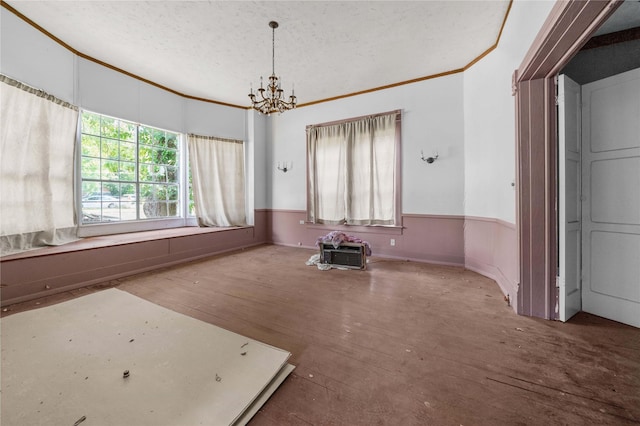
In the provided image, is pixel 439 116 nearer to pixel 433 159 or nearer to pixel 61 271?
pixel 433 159

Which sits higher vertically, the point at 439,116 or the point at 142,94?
the point at 142,94

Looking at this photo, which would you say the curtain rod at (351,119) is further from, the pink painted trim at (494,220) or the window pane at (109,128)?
the window pane at (109,128)

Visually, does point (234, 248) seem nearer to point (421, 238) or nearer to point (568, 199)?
point (421, 238)

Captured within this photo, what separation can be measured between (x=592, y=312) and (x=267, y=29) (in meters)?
4.53

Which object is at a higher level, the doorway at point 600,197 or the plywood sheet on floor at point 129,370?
the doorway at point 600,197

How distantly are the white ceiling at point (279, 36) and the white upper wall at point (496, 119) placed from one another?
1.19ft

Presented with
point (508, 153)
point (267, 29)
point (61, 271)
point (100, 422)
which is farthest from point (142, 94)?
point (508, 153)

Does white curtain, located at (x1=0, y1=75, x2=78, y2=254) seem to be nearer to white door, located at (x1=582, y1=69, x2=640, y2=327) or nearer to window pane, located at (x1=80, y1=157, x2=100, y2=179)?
window pane, located at (x1=80, y1=157, x2=100, y2=179)

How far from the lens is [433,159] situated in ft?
13.5

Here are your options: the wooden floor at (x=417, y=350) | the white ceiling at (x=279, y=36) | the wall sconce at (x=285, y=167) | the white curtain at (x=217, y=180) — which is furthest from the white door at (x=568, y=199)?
the white curtain at (x=217, y=180)

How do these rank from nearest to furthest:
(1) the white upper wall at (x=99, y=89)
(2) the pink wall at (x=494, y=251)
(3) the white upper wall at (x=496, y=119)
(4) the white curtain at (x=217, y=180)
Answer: (3) the white upper wall at (x=496, y=119)
(2) the pink wall at (x=494, y=251)
(1) the white upper wall at (x=99, y=89)
(4) the white curtain at (x=217, y=180)

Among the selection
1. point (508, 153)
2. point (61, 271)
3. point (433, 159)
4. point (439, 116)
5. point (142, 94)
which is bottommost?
point (61, 271)

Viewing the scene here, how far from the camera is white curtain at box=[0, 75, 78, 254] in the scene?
285 cm

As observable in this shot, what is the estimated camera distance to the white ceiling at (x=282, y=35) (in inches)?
106
